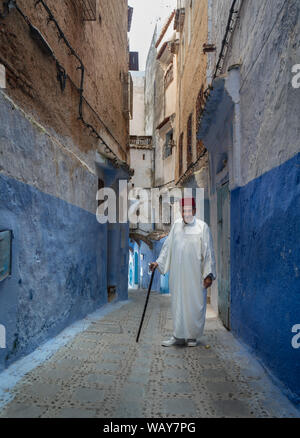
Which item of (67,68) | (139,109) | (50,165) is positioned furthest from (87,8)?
(139,109)

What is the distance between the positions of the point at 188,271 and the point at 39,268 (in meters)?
1.74

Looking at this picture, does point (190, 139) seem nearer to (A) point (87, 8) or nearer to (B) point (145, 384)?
(A) point (87, 8)

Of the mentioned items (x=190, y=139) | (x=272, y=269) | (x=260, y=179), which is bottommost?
(x=272, y=269)

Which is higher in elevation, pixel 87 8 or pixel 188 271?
pixel 87 8

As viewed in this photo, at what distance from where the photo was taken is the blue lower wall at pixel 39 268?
131 inches

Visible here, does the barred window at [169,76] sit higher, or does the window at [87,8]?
the barred window at [169,76]

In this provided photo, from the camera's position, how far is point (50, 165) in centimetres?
446

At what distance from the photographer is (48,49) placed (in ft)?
14.9

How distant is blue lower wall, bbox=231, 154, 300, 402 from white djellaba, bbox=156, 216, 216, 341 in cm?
42

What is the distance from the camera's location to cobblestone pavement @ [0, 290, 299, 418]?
244 cm

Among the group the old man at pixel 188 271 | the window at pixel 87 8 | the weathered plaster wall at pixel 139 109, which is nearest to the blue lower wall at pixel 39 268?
the old man at pixel 188 271

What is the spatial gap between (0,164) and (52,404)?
1.89m

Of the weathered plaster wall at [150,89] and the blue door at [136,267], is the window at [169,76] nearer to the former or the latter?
the weathered plaster wall at [150,89]

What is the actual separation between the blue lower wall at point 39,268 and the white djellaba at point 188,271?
4.41 feet
